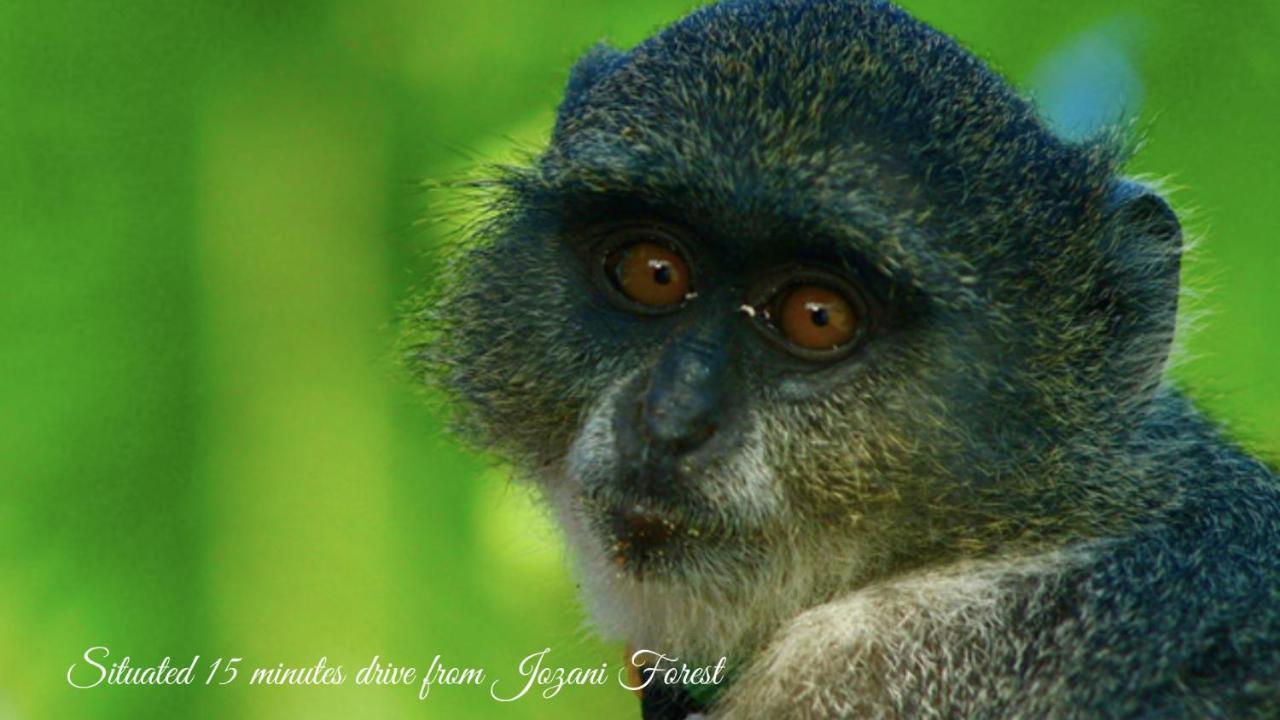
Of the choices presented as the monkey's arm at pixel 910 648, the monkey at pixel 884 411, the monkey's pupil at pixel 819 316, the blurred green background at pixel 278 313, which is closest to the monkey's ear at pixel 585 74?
the monkey at pixel 884 411

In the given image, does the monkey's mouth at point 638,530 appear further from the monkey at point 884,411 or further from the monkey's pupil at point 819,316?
the monkey's pupil at point 819,316

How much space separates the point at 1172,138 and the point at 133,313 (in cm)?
422

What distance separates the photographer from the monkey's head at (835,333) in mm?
4688

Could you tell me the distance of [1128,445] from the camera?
195 inches

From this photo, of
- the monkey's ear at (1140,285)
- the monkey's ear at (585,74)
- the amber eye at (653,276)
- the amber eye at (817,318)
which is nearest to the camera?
the amber eye at (817,318)

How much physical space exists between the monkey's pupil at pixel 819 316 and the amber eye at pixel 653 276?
37cm

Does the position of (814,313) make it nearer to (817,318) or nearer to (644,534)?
(817,318)

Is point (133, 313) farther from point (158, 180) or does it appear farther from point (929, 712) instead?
point (929, 712)

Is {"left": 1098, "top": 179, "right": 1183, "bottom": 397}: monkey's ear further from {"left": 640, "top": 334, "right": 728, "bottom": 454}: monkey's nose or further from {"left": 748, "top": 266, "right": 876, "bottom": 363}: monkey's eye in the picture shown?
{"left": 640, "top": 334, "right": 728, "bottom": 454}: monkey's nose

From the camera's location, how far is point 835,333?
477 centimetres

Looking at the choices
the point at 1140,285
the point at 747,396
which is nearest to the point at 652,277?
the point at 747,396

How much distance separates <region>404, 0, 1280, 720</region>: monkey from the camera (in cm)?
455

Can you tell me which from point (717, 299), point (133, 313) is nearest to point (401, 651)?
point (133, 313)

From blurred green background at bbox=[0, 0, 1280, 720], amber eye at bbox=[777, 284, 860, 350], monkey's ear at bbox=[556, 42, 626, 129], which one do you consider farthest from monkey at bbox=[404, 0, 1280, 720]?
blurred green background at bbox=[0, 0, 1280, 720]
